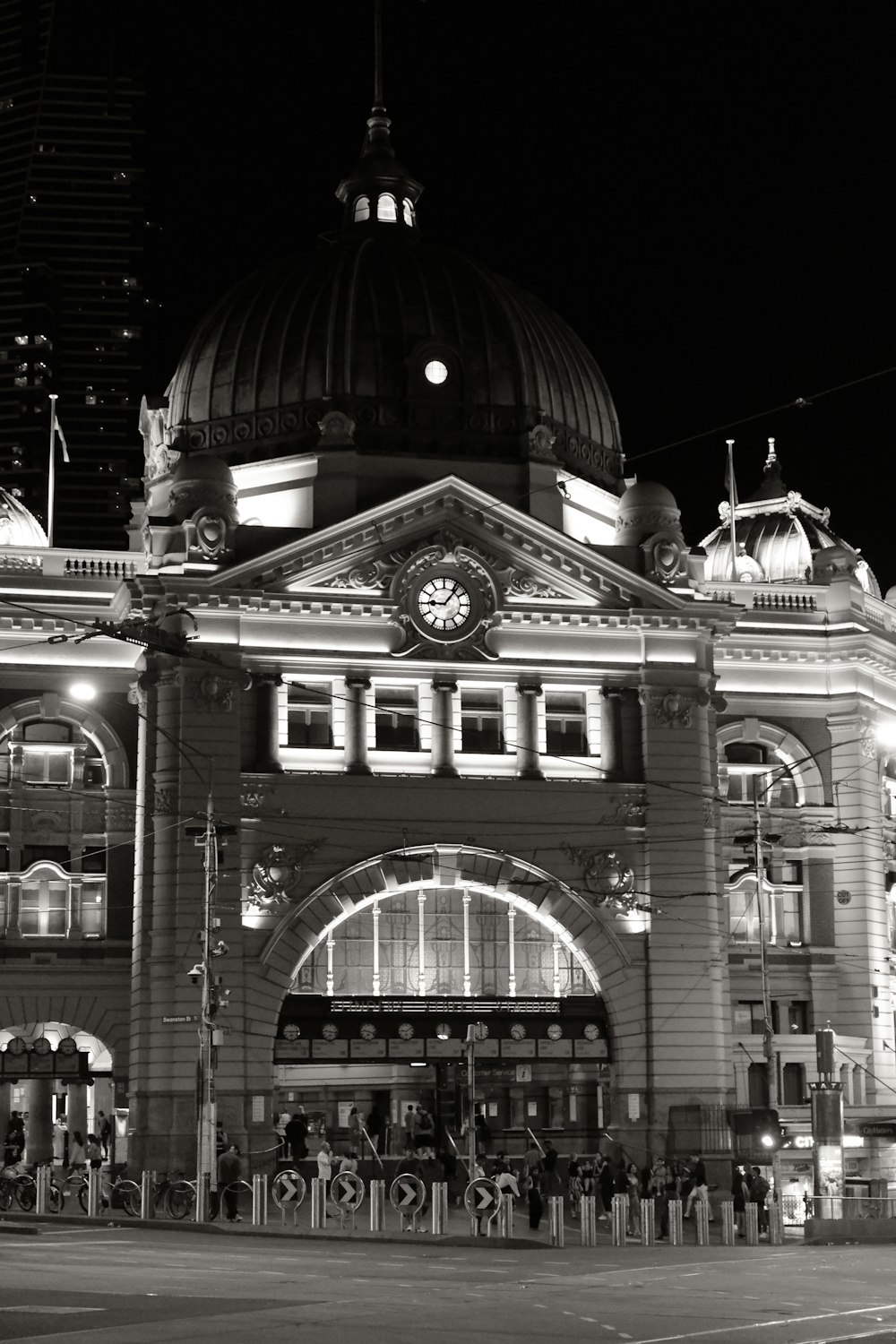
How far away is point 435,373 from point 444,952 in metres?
22.0

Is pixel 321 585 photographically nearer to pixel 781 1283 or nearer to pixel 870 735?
pixel 870 735

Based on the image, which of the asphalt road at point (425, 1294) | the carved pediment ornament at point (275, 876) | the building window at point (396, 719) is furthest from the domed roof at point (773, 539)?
the asphalt road at point (425, 1294)

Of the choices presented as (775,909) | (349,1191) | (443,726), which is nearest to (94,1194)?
(349,1191)

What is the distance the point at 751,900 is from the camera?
82.2 meters

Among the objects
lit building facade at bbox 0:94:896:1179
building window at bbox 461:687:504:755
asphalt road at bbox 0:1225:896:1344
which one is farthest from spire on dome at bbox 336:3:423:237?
asphalt road at bbox 0:1225:896:1344

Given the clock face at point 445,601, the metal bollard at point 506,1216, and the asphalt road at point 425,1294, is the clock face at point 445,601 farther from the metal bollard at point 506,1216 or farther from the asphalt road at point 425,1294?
the asphalt road at point 425,1294

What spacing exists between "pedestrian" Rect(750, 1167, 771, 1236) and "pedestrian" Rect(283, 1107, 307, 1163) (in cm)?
1419

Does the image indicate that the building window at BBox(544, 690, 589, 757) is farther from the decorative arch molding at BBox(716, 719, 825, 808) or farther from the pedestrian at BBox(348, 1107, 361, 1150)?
the pedestrian at BBox(348, 1107, 361, 1150)

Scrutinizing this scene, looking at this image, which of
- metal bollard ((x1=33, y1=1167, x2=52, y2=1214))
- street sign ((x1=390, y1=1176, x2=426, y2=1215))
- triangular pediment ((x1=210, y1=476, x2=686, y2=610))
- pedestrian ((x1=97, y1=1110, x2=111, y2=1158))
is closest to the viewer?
street sign ((x1=390, y1=1176, x2=426, y2=1215))

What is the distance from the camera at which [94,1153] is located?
65875 mm

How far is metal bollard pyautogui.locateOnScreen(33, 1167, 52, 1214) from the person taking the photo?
187ft

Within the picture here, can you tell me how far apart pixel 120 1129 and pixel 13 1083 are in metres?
4.38

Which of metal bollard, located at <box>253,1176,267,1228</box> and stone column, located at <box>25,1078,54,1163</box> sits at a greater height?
stone column, located at <box>25,1078,54,1163</box>

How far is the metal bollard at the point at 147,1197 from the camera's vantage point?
55.1m
